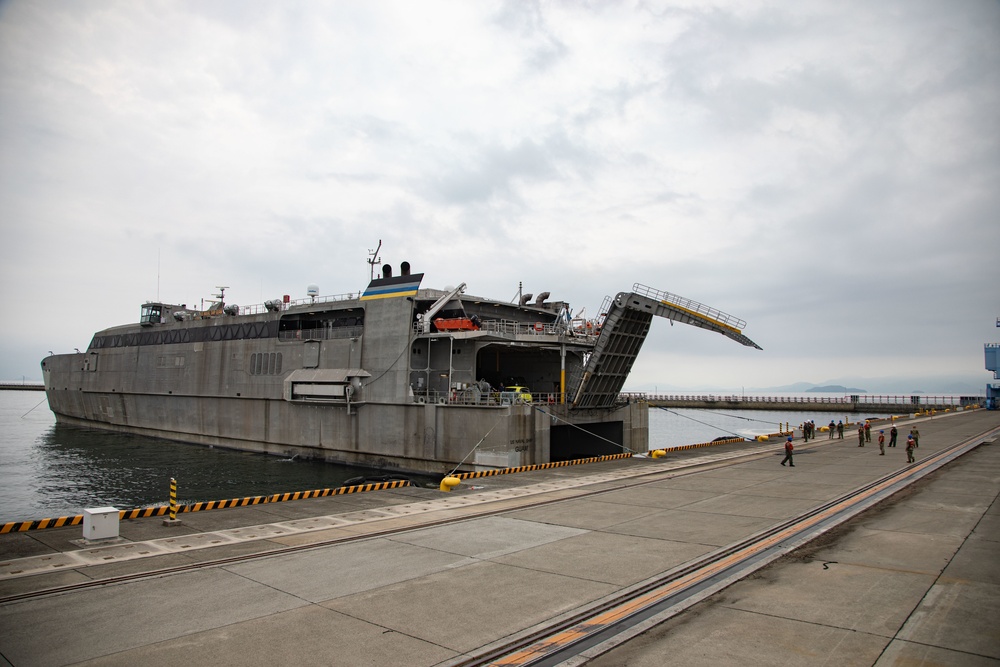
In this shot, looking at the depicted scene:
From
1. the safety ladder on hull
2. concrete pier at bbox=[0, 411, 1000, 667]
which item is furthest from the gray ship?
concrete pier at bbox=[0, 411, 1000, 667]

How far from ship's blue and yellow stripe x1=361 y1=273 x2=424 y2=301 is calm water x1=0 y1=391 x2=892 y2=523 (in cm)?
992

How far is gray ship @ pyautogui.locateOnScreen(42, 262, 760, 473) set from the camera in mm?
28844

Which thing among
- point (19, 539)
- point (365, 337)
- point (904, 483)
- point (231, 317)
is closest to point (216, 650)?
point (19, 539)

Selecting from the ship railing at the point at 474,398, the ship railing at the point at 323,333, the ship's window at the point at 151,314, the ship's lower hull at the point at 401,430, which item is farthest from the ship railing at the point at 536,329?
the ship's window at the point at 151,314

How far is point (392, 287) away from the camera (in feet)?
110

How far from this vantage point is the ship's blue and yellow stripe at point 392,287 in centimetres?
3234

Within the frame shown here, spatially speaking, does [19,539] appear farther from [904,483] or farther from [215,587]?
[904,483]

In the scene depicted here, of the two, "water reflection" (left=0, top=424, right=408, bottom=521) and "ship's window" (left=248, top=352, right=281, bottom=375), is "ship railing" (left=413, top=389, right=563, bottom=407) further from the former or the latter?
"ship's window" (left=248, top=352, right=281, bottom=375)

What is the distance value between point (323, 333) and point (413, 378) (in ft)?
26.8

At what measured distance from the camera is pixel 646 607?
8.64 metres

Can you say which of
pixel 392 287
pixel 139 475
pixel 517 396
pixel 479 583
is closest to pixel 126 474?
pixel 139 475

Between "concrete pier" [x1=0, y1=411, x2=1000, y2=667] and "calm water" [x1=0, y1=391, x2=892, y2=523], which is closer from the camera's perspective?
"concrete pier" [x1=0, y1=411, x2=1000, y2=667]

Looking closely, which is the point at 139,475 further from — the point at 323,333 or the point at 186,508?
the point at 186,508

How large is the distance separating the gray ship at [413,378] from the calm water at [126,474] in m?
2.22
